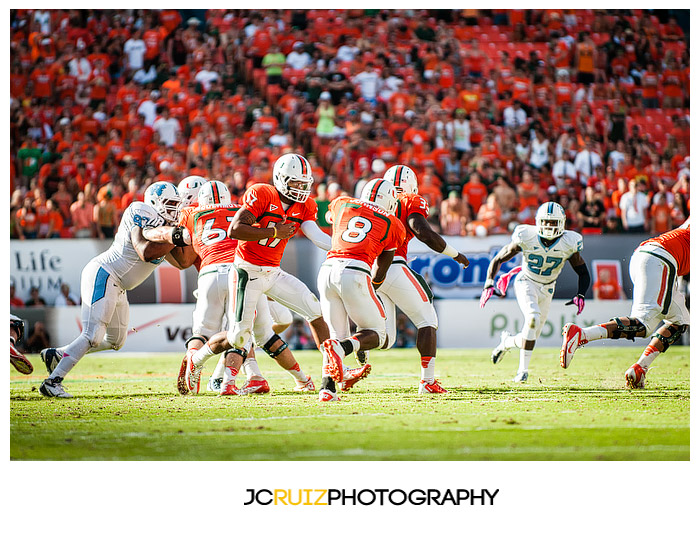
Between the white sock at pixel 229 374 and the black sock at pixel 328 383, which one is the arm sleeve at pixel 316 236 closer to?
the black sock at pixel 328 383

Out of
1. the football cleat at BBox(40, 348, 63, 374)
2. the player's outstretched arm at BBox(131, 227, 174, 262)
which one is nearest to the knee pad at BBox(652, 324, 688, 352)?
the player's outstretched arm at BBox(131, 227, 174, 262)

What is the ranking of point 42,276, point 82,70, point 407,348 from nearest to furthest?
point 42,276 < point 407,348 < point 82,70

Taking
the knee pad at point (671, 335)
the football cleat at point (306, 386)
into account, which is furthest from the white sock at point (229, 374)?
the knee pad at point (671, 335)

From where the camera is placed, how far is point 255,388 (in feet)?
24.8

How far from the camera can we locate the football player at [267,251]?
22.5 feet

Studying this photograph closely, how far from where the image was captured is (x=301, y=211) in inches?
279

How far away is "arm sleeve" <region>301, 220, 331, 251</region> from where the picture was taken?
7.00 meters

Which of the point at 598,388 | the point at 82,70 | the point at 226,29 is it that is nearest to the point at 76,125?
the point at 82,70

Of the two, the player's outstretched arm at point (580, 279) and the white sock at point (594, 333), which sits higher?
the player's outstretched arm at point (580, 279)

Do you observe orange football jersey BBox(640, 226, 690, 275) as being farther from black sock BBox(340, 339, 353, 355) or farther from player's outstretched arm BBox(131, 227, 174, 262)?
player's outstretched arm BBox(131, 227, 174, 262)

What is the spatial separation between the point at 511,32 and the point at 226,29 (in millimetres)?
5537

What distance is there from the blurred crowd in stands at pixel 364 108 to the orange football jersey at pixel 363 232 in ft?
15.5
